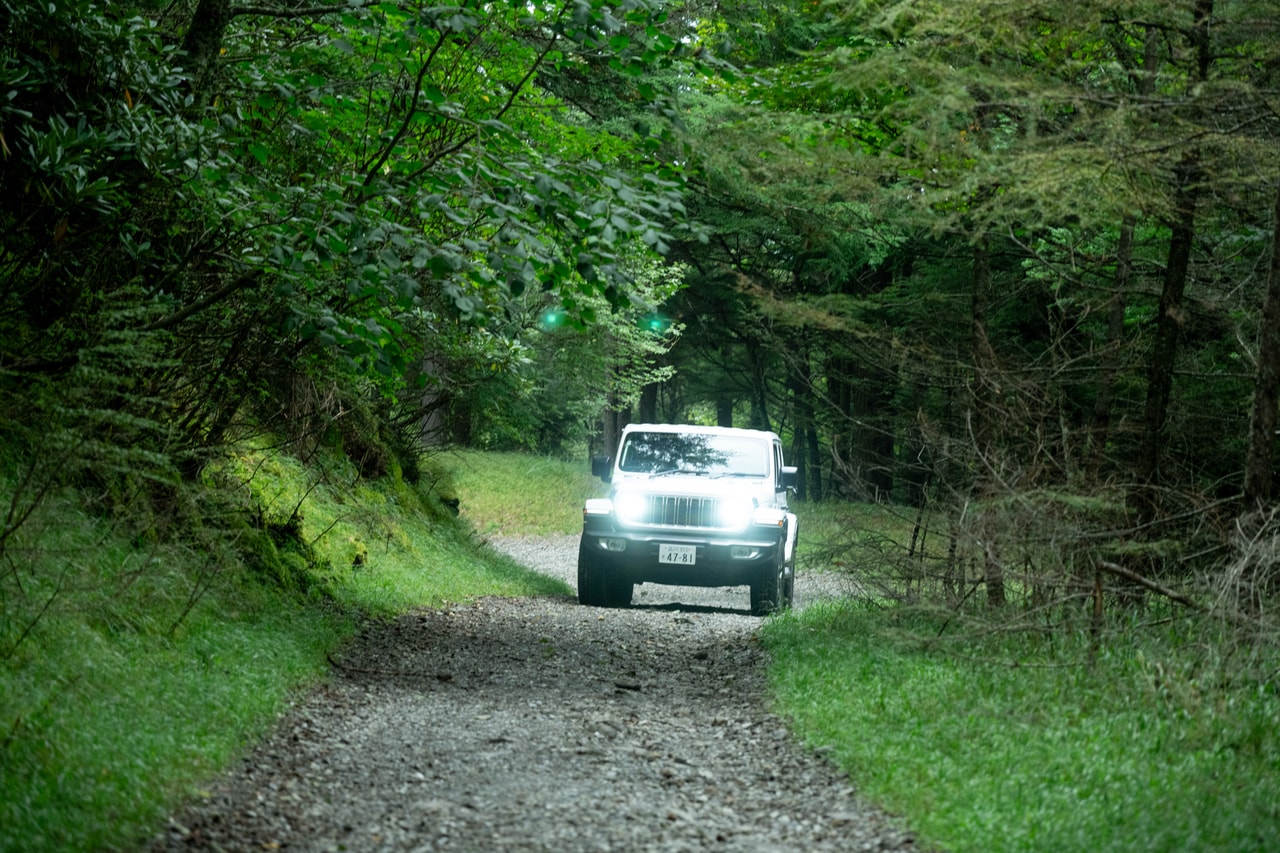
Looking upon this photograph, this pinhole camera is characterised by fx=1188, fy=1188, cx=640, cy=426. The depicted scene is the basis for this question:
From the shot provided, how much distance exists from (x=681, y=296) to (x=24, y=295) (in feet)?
86.2

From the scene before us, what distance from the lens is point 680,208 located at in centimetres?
824

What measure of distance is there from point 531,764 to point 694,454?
7.95m

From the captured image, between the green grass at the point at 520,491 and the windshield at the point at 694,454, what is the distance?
1083cm

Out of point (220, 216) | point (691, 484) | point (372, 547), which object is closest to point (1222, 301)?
point (691, 484)

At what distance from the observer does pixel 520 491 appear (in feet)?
102

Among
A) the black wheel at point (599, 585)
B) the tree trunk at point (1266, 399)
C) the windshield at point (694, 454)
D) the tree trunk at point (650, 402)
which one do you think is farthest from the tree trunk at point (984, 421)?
the tree trunk at point (650, 402)

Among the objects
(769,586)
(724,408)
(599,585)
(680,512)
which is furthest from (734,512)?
(724,408)

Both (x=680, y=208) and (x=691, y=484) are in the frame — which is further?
(x=691, y=484)

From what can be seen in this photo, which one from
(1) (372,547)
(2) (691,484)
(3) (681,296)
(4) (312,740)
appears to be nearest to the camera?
(4) (312,740)

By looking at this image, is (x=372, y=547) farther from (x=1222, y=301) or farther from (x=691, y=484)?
(x=1222, y=301)

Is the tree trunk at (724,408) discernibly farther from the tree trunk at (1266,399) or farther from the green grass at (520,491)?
the tree trunk at (1266,399)

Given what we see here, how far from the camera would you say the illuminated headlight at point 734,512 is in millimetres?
13266

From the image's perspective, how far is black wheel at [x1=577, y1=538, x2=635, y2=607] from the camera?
1393 cm

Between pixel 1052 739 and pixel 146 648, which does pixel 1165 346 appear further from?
pixel 146 648
